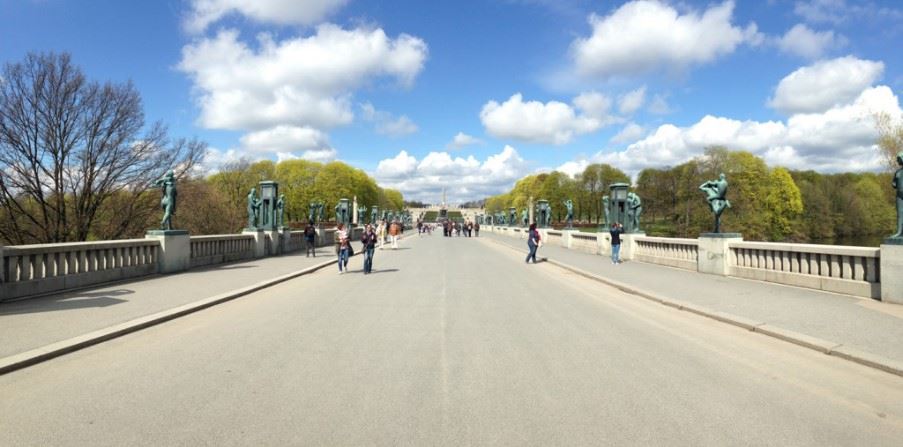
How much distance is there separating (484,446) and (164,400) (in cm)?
297

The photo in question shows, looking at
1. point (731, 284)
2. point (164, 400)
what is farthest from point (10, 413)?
point (731, 284)

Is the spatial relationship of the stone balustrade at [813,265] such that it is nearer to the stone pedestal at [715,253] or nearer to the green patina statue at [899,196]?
the stone pedestal at [715,253]

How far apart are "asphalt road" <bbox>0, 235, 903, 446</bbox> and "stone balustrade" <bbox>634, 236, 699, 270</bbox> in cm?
942

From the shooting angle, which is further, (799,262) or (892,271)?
(799,262)

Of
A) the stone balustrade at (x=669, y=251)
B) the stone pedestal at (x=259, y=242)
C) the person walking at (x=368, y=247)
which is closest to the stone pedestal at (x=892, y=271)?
the stone balustrade at (x=669, y=251)

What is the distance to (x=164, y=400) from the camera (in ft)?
16.5

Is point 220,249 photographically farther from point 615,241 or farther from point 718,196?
point 718,196

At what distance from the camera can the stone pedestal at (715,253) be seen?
15.7 metres

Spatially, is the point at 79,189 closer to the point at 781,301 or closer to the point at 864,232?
the point at 781,301

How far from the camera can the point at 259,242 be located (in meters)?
25.3

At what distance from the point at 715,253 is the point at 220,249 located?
54.4ft

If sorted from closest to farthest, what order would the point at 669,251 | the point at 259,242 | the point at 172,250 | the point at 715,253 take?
the point at 715,253 < the point at 172,250 < the point at 669,251 < the point at 259,242

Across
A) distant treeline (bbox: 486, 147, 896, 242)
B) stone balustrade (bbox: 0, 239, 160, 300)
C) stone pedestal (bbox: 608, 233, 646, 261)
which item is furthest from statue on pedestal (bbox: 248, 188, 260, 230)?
distant treeline (bbox: 486, 147, 896, 242)

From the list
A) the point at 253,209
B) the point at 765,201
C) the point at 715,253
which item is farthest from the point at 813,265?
the point at 765,201
